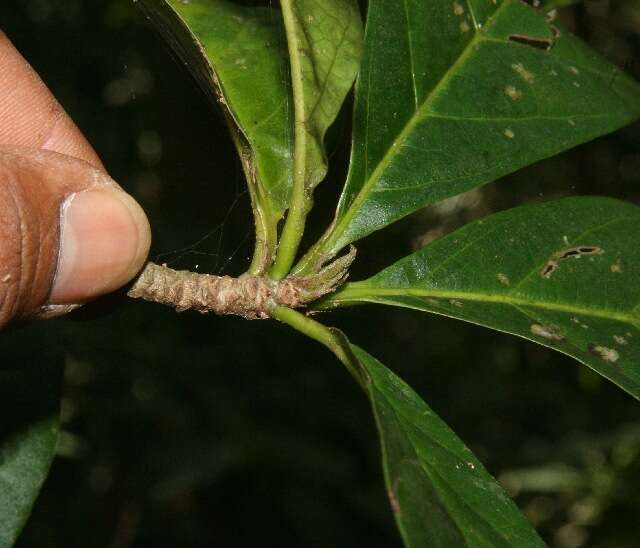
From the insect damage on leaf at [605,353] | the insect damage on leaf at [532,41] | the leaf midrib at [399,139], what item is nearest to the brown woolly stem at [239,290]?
the leaf midrib at [399,139]

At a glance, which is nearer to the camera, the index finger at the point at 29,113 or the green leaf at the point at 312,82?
the green leaf at the point at 312,82

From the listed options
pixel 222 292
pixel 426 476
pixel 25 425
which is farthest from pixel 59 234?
pixel 426 476

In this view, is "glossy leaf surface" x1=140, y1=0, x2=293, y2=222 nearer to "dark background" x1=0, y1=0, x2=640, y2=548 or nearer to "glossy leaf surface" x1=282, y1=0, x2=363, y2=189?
"glossy leaf surface" x1=282, y1=0, x2=363, y2=189

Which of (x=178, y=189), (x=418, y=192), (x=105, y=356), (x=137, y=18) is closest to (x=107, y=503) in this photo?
(x=105, y=356)

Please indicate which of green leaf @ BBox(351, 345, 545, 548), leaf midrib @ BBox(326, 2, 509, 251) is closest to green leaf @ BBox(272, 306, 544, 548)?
green leaf @ BBox(351, 345, 545, 548)

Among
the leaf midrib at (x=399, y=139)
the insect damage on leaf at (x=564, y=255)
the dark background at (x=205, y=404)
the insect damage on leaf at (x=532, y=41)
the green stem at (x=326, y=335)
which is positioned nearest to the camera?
the green stem at (x=326, y=335)

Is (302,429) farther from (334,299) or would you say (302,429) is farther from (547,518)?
(334,299)

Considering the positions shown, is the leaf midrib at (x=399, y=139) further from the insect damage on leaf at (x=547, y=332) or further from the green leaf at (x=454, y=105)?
the insect damage on leaf at (x=547, y=332)
